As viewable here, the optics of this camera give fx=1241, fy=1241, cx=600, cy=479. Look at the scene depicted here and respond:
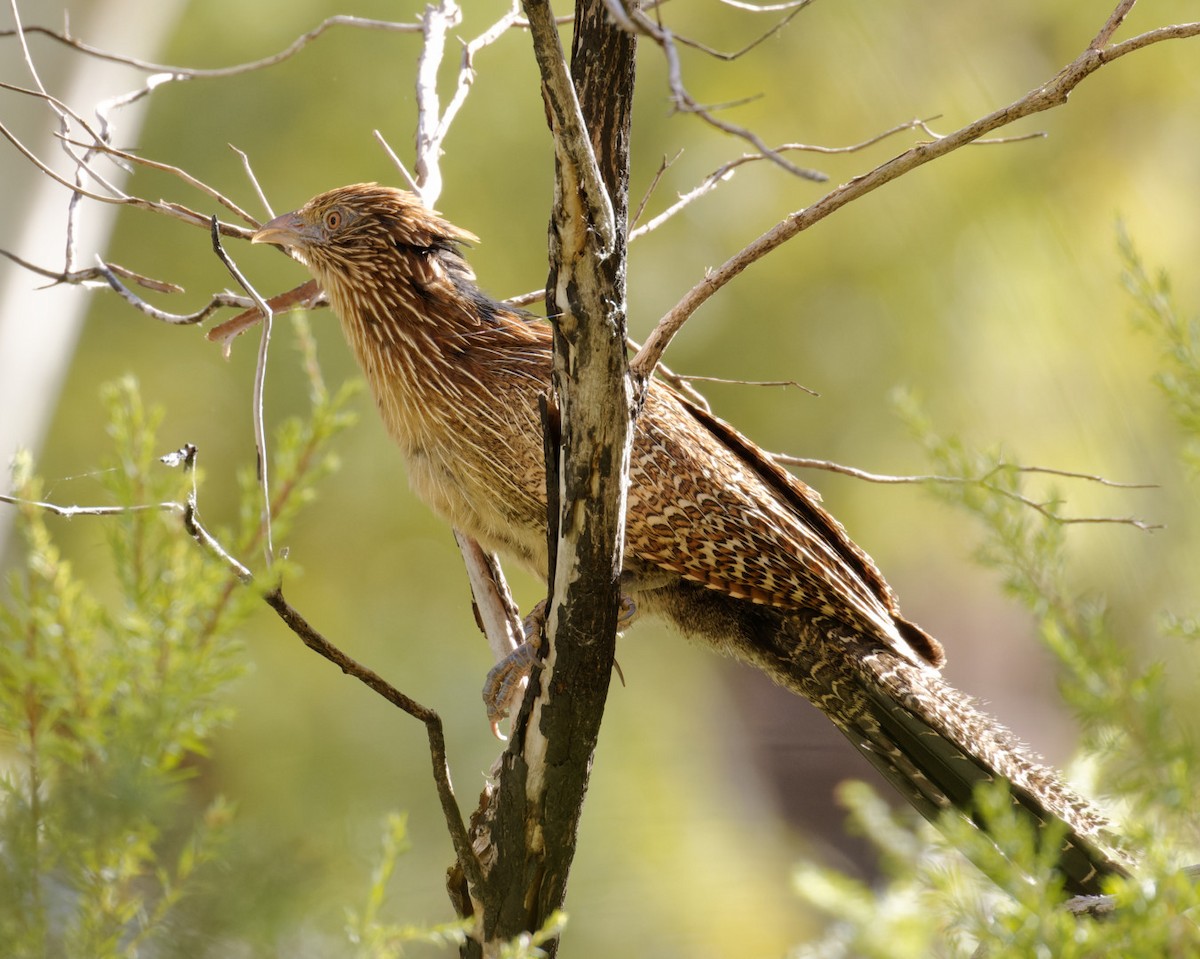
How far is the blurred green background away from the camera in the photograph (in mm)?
9438

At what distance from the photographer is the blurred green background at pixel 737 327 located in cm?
944

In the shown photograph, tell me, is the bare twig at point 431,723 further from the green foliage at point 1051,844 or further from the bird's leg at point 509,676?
the green foliage at point 1051,844

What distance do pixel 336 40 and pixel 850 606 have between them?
10547 mm

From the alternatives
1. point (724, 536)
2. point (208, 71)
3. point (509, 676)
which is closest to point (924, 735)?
point (724, 536)

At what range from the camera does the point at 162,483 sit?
139 cm

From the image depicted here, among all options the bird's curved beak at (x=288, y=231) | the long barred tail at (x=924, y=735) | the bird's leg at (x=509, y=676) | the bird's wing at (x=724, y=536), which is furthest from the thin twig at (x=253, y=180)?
the long barred tail at (x=924, y=735)

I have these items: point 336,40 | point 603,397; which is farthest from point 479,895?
point 336,40

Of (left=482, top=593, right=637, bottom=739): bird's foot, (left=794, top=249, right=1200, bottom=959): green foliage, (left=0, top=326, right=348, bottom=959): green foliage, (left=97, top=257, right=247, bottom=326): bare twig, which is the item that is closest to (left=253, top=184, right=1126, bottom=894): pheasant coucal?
(left=482, top=593, right=637, bottom=739): bird's foot

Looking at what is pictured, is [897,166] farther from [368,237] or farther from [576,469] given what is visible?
[368,237]

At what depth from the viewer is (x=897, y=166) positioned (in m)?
1.95

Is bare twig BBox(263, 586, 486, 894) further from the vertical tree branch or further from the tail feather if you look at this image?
the tail feather

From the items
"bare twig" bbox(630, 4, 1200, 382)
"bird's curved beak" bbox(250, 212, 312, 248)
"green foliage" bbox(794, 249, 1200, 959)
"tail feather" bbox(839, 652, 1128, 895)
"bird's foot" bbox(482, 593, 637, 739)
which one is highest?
"bird's curved beak" bbox(250, 212, 312, 248)

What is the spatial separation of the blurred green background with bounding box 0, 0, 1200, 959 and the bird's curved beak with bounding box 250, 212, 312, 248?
18.1 feet

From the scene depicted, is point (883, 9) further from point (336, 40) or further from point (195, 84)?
point (195, 84)
